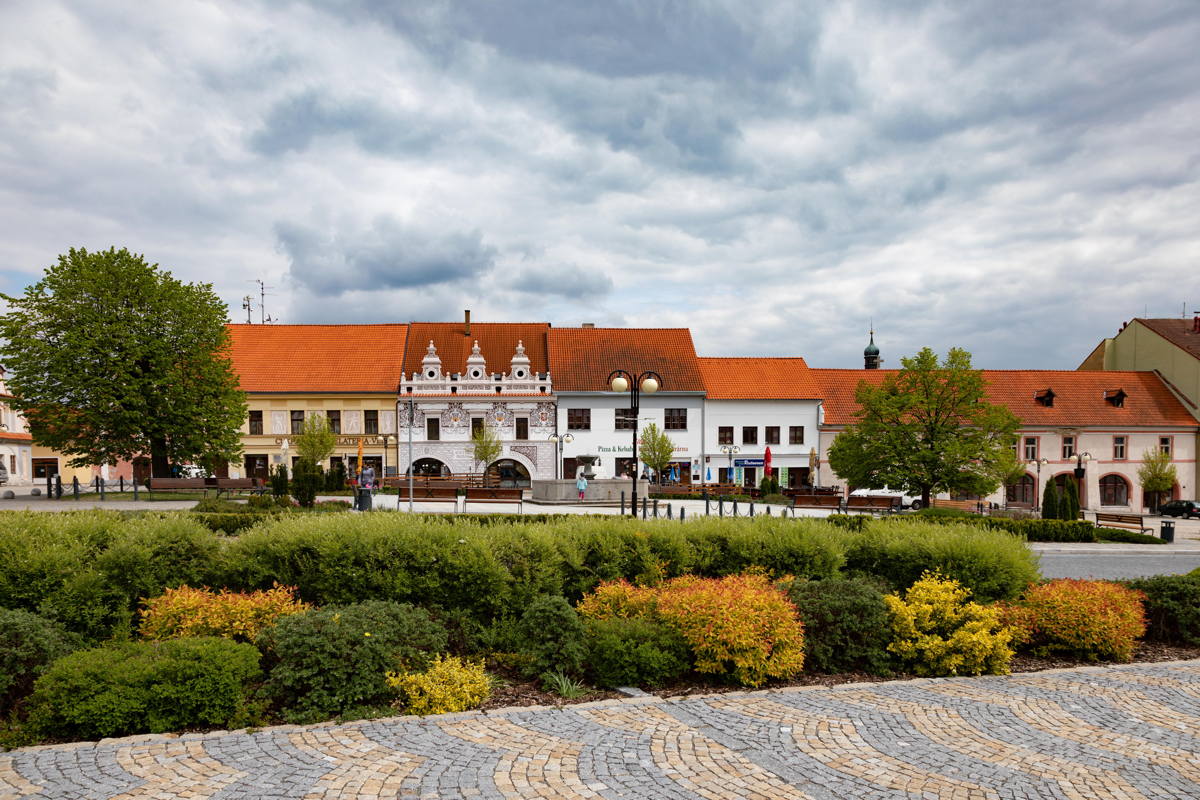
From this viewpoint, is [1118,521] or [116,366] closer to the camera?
[116,366]

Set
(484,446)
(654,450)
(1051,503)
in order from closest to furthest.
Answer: (1051,503)
(654,450)
(484,446)

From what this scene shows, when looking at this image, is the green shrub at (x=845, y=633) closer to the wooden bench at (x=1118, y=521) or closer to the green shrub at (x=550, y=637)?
the green shrub at (x=550, y=637)

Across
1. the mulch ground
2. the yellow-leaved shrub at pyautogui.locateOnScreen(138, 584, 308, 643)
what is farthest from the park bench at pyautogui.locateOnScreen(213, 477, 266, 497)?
the mulch ground

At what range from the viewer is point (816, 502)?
1296 inches

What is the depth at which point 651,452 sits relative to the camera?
4191 cm

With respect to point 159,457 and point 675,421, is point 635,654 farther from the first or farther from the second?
point 675,421

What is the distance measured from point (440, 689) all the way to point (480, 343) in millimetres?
42419

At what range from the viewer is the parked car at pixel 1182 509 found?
4178 cm

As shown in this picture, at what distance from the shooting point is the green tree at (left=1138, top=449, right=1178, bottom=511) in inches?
1795

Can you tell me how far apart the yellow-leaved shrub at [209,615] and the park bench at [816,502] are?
27.7 m

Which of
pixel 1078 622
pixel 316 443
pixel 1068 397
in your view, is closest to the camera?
pixel 1078 622

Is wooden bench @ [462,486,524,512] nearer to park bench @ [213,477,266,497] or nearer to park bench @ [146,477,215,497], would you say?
park bench @ [213,477,266,497]

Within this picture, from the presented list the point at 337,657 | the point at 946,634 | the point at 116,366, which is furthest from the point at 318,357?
the point at 946,634

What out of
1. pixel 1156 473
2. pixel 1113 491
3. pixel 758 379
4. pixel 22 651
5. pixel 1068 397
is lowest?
pixel 1113 491
